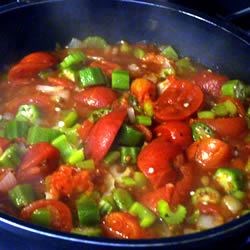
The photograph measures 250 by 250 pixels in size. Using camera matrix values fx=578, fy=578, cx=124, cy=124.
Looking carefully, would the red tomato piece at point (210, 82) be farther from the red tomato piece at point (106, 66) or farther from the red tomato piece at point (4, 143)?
the red tomato piece at point (4, 143)

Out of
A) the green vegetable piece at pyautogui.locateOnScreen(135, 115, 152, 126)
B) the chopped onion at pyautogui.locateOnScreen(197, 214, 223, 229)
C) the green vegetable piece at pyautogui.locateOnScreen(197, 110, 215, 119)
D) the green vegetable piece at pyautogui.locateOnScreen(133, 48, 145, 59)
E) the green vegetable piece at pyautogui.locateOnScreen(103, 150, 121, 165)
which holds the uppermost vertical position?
the green vegetable piece at pyautogui.locateOnScreen(133, 48, 145, 59)

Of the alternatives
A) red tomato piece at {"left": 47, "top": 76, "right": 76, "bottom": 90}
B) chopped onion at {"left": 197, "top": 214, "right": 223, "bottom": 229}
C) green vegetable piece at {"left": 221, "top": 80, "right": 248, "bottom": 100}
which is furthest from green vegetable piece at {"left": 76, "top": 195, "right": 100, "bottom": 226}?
green vegetable piece at {"left": 221, "top": 80, "right": 248, "bottom": 100}

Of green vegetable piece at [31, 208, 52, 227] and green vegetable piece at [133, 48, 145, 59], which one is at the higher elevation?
green vegetable piece at [133, 48, 145, 59]

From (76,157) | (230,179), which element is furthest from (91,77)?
(230,179)

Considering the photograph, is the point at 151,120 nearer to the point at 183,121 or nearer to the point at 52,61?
the point at 183,121

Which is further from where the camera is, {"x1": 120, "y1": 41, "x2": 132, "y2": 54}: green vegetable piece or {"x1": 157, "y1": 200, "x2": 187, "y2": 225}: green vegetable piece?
{"x1": 120, "y1": 41, "x2": 132, "y2": 54}: green vegetable piece

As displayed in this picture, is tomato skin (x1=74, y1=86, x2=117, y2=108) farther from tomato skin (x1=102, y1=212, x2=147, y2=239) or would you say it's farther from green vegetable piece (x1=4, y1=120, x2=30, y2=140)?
tomato skin (x1=102, y1=212, x2=147, y2=239)

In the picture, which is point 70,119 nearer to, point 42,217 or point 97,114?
point 97,114
